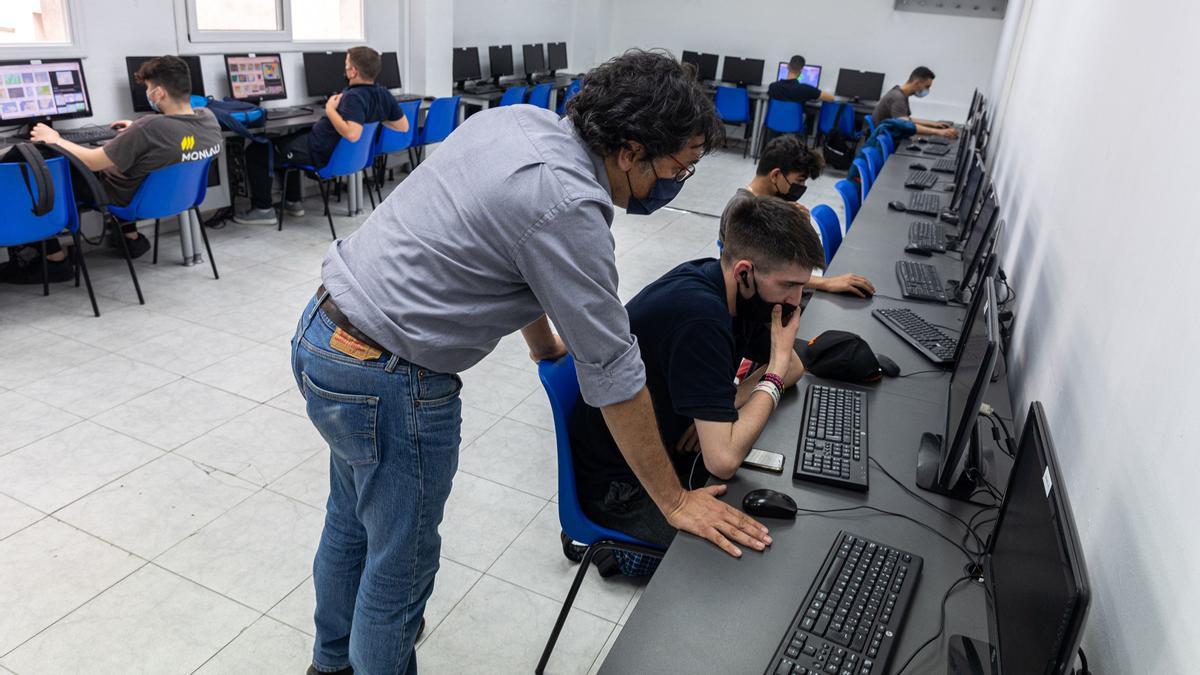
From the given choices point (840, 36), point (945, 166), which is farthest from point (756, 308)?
point (840, 36)

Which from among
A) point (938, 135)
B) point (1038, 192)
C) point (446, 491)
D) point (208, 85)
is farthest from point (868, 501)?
point (938, 135)

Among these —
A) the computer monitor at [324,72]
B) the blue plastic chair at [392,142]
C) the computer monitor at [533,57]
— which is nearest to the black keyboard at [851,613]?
the blue plastic chair at [392,142]

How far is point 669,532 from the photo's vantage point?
186 cm

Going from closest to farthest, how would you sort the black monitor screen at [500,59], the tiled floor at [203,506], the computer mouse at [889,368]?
the tiled floor at [203,506] < the computer mouse at [889,368] < the black monitor screen at [500,59]

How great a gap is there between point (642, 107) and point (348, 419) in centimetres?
71

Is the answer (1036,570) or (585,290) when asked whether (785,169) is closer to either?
(585,290)

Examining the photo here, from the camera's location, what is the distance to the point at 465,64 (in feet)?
26.3

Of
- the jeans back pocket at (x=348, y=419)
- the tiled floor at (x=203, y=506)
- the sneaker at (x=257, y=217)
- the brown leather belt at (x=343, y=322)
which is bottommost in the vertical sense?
the tiled floor at (x=203, y=506)

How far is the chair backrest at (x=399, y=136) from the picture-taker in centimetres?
578

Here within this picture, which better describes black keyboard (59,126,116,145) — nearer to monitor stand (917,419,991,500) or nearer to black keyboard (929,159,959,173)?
monitor stand (917,419,991,500)

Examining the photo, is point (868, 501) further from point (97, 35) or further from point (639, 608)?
point (97, 35)

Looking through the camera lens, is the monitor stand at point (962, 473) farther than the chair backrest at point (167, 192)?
No

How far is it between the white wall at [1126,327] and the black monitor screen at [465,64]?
604cm

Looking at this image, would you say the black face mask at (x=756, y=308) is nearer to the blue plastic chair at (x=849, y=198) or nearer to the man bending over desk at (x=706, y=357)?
the man bending over desk at (x=706, y=357)
